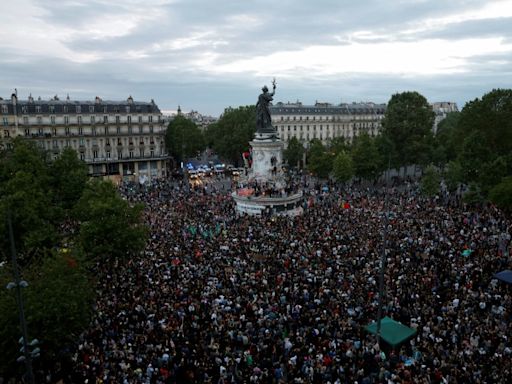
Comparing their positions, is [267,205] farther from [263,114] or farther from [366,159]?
[366,159]

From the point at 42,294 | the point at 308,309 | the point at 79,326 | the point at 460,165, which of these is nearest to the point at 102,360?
the point at 79,326

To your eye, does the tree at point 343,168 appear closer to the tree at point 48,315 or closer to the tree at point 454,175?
the tree at point 454,175

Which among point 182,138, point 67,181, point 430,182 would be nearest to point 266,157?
point 430,182

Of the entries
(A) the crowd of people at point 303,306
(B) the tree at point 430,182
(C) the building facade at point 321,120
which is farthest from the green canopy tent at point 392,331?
(C) the building facade at point 321,120

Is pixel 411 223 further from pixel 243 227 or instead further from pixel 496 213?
pixel 243 227

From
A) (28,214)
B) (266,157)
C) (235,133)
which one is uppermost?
(235,133)

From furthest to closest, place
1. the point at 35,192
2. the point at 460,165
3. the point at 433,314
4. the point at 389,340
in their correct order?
the point at 460,165 → the point at 35,192 → the point at 433,314 → the point at 389,340

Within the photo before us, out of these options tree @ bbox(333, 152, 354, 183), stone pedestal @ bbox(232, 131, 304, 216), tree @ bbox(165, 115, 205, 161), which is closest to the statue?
stone pedestal @ bbox(232, 131, 304, 216)
